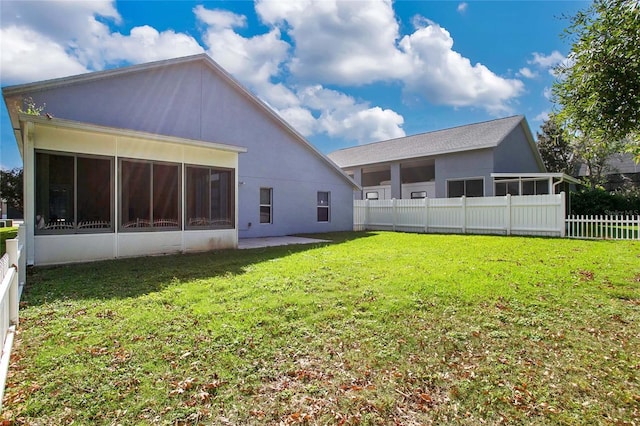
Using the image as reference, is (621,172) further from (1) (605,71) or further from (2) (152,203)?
(2) (152,203)

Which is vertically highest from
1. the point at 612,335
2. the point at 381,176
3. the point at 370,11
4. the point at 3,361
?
the point at 370,11

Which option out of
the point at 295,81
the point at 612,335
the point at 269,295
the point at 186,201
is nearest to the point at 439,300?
the point at 612,335

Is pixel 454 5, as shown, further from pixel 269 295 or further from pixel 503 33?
pixel 269 295

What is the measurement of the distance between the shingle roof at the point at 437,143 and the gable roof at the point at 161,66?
20.3 ft

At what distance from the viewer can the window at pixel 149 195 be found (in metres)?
8.71

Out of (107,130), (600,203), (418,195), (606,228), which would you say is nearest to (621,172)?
(600,203)

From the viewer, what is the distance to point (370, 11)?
1127 centimetres

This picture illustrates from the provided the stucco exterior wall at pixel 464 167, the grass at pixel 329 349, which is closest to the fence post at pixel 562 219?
the stucco exterior wall at pixel 464 167

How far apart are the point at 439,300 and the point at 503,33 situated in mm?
13093

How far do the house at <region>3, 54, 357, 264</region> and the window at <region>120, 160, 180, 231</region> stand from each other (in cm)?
3

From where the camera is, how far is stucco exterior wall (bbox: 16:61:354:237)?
11.0 metres

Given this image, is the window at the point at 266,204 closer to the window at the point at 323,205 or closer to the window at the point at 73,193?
the window at the point at 323,205

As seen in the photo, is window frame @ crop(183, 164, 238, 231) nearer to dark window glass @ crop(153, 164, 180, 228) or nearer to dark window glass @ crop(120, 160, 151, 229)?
dark window glass @ crop(153, 164, 180, 228)

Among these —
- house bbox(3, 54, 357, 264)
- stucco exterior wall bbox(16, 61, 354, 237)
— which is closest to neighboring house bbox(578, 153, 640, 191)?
stucco exterior wall bbox(16, 61, 354, 237)
